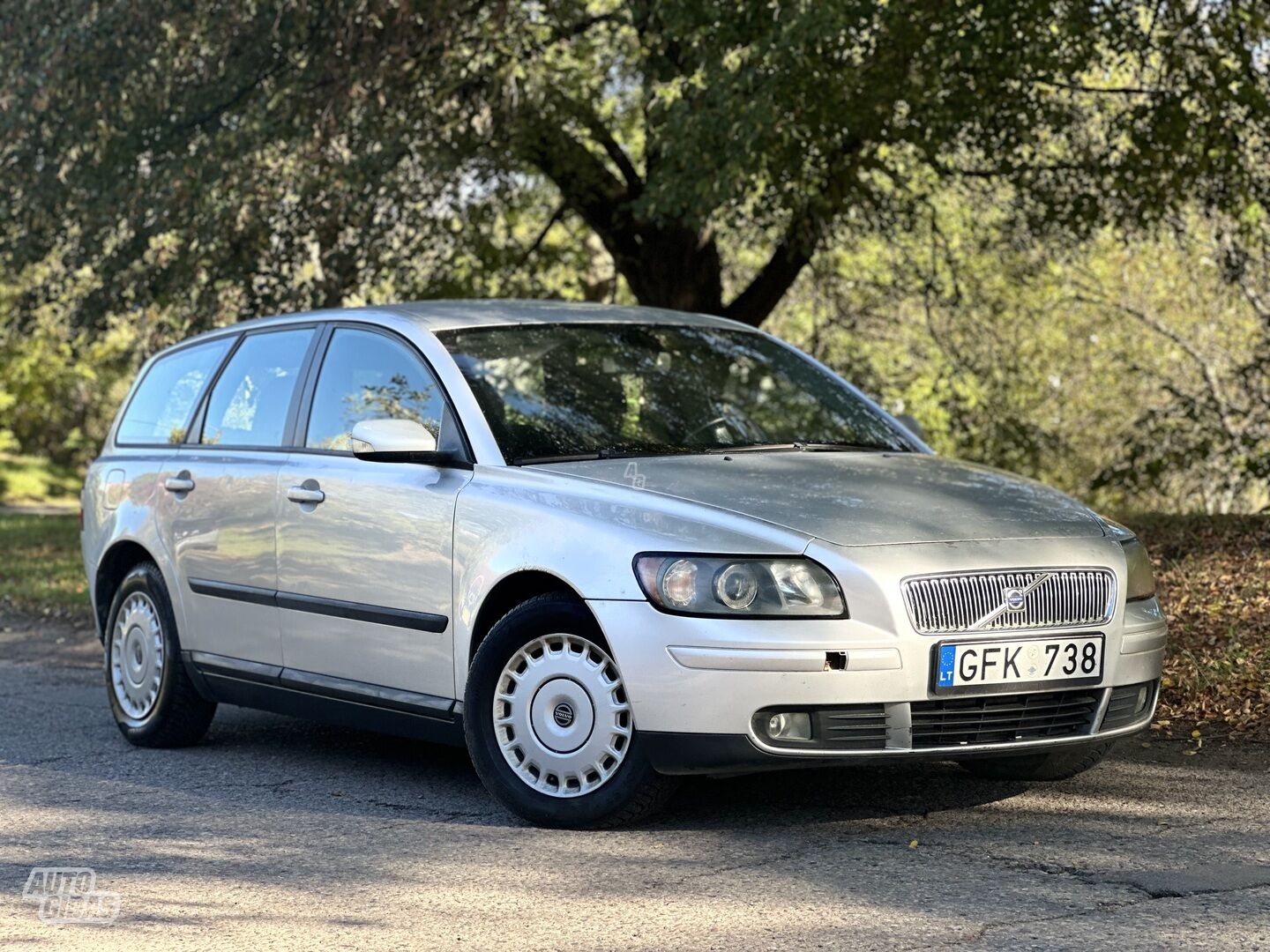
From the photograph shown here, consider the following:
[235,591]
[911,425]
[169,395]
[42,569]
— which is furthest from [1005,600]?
[42,569]

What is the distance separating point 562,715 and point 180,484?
266 centimetres

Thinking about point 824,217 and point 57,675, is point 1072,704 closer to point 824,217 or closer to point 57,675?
point 57,675

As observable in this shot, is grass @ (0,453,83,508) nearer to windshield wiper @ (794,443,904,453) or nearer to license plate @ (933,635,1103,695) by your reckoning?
windshield wiper @ (794,443,904,453)

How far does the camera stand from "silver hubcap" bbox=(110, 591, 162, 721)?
7.49 metres

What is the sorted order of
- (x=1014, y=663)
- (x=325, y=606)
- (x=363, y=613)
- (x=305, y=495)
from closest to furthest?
1. (x=1014, y=663)
2. (x=363, y=613)
3. (x=325, y=606)
4. (x=305, y=495)

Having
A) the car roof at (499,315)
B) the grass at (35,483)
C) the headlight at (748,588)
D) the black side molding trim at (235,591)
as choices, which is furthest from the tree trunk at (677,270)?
the grass at (35,483)

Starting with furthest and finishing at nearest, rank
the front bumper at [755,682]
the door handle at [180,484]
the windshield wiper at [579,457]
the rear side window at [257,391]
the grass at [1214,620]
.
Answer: the door handle at [180,484] < the grass at [1214,620] < the rear side window at [257,391] < the windshield wiper at [579,457] < the front bumper at [755,682]

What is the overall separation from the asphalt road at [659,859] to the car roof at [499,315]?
5.64 ft

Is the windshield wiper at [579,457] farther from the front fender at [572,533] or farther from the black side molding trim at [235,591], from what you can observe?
the black side molding trim at [235,591]

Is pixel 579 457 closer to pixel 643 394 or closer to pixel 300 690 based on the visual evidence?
pixel 643 394

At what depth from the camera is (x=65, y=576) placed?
1509cm

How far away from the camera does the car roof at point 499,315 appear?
6652 millimetres

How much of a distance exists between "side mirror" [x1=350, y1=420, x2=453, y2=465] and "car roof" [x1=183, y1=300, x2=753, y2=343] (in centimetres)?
58

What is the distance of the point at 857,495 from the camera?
5664mm
